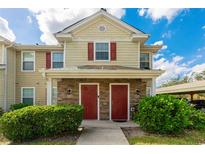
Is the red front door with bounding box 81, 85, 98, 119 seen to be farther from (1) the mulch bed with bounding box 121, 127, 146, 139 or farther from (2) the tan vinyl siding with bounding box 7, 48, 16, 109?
(2) the tan vinyl siding with bounding box 7, 48, 16, 109

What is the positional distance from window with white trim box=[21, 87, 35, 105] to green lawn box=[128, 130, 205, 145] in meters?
10.2

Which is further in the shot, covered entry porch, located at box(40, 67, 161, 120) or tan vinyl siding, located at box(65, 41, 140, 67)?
tan vinyl siding, located at box(65, 41, 140, 67)

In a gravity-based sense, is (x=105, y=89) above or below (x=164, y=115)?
above

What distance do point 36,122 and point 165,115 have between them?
488 centimetres

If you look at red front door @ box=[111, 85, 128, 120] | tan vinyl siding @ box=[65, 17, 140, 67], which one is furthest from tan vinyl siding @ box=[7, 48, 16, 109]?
red front door @ box=[111, 85, 128, 120]

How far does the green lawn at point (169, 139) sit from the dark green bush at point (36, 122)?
2.45 meters

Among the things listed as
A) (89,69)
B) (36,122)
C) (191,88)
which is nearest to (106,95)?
(89,69)

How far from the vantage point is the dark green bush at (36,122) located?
8445mm

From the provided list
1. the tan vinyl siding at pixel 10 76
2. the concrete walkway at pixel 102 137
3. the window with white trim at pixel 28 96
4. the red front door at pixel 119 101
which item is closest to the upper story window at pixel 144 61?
the red front door at pixel 119 101

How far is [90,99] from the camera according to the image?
46.4ft

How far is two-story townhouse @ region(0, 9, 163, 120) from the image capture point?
513 inches

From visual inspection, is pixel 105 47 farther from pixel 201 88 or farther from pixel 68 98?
pixel 201 88

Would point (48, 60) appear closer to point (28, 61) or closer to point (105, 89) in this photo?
point (28, 61)

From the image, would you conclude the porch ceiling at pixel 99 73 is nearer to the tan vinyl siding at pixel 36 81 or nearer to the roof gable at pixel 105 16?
the roof gable at pixel 105 16
